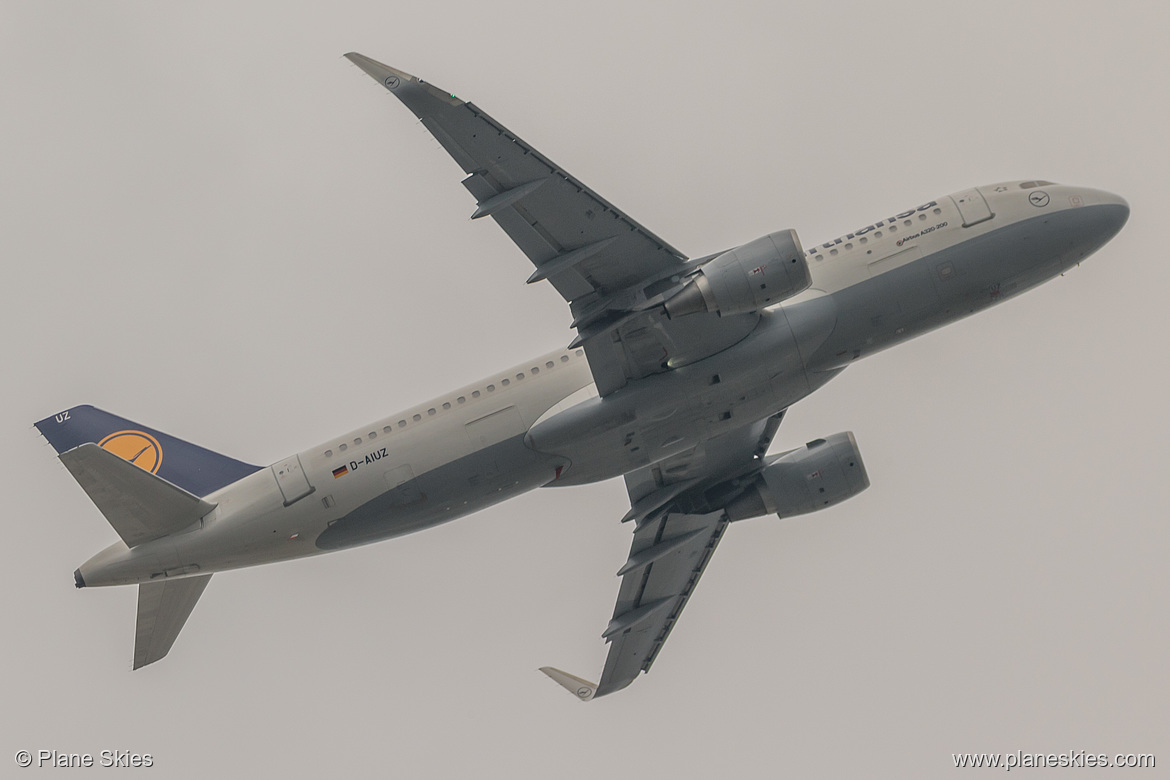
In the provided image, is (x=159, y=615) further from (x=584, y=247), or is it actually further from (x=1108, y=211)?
(x=1108, y=211)

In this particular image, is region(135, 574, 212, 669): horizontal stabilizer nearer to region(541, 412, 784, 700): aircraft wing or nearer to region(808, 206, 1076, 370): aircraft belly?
region(541, 412, 784, 700): aircraft wing

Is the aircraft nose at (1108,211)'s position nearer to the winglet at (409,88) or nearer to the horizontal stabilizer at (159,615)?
the winglet at (409,88)

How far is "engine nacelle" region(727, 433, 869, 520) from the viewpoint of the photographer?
3825 centimetres

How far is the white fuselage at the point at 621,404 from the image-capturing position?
3262 centimetres

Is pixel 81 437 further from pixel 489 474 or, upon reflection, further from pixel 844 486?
pixel 844 486

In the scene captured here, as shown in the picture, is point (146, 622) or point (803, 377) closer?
point (803, 377)

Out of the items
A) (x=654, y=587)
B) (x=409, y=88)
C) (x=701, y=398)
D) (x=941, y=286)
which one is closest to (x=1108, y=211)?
(x=941, y=286)

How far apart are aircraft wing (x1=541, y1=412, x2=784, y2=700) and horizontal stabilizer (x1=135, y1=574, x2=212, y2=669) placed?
1270 centimetres

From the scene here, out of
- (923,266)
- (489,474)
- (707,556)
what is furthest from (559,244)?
(707,556)

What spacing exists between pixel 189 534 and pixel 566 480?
11083 mm

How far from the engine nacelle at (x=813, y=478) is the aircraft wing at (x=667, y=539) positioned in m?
0.95

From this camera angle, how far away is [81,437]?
121 ft

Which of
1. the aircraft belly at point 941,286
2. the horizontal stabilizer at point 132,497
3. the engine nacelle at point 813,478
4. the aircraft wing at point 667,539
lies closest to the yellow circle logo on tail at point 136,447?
the horizontal stabilizer at point 132,497

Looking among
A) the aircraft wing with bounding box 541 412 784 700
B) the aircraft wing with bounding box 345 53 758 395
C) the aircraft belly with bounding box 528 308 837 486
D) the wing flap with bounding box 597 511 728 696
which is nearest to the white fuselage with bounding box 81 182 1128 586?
the aircraft belly with bounding box 528 308 837 486
